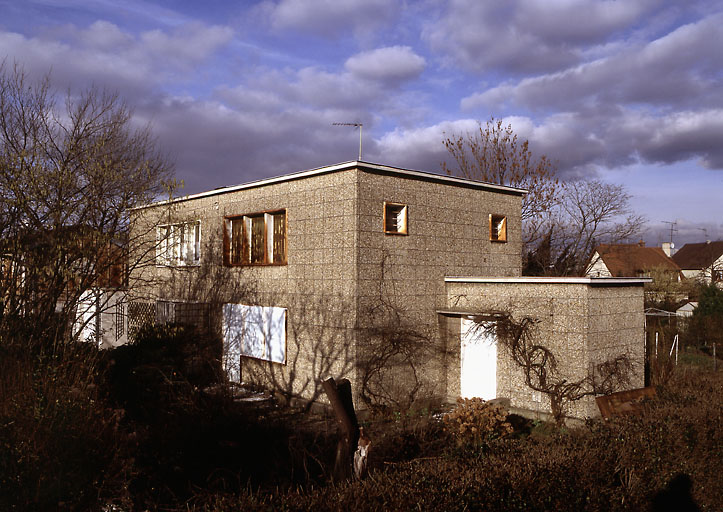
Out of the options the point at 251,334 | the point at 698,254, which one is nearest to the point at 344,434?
the point at 251,334

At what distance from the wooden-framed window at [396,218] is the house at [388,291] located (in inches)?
1.1

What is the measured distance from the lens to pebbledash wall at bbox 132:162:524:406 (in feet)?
38.4

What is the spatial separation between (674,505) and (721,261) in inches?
1977

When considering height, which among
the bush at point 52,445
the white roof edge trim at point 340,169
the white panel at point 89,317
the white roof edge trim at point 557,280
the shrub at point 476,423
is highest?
the white roof edge trim at point 340,169

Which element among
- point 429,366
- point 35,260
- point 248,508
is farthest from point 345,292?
point 248,508

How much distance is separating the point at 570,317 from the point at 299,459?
6.25m

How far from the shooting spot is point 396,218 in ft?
41.1

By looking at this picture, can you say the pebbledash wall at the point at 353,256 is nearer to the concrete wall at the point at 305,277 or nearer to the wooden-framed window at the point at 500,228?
the concrete wall at the point at 305,277

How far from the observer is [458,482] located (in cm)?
488

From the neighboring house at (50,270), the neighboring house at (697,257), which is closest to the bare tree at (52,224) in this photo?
the neighboring house at (50,270)

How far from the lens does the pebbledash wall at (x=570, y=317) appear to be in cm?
1055

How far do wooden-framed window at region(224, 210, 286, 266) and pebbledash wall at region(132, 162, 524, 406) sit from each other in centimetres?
20

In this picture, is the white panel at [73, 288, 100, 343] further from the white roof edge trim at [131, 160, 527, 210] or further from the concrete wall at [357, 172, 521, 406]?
the concrete wall at [357, 172, 521, 406]

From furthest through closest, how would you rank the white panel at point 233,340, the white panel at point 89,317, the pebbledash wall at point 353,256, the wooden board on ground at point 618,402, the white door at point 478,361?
the white panel at point 233,340 < the white door at point 478,361 < the pebbledash wall at point 353,256 < the white panel at point 89,317 < the wooden board on ground at point 618,402
